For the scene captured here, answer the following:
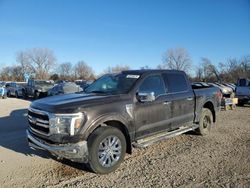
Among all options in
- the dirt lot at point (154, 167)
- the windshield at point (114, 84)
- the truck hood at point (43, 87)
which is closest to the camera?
the dirt lot at point (154, 167)

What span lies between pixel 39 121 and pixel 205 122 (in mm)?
5011

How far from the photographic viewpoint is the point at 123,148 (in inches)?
218

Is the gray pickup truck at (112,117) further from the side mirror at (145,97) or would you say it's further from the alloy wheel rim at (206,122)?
the alloy wheel rim at (206,122)

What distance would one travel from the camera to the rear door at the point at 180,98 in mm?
6938

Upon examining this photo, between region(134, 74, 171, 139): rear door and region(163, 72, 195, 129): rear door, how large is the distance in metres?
0.23

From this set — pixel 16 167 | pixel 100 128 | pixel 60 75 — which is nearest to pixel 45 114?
pixel 100 128

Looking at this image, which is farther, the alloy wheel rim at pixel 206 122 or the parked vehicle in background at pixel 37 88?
the parked vehicle in background at pixel 37 88

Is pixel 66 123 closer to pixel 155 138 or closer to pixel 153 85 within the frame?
pixel 155 138

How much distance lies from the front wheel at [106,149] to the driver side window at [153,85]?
1216 mm

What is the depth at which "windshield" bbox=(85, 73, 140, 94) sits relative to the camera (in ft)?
20.1

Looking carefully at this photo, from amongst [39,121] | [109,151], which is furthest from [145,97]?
[39,121]

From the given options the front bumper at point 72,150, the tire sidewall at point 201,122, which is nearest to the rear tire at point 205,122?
the tire sidewall at point 201,122

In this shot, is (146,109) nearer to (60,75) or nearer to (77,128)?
(77,128)

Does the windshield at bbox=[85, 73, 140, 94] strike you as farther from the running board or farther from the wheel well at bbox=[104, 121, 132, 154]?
the running board
